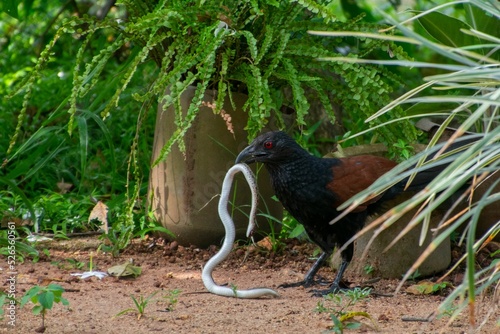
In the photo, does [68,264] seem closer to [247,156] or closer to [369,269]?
[247,156]

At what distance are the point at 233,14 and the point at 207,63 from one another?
15.0 inches

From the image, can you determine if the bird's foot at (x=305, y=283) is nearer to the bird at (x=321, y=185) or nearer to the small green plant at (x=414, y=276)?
the bird at (x=321, y=185)

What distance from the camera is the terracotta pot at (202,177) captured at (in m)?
3.99

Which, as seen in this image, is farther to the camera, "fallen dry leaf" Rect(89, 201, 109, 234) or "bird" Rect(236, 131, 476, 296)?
"fallen dry leaf" Rect(89, 201, 109, 234)

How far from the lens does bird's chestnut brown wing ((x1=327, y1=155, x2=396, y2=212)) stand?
3564 mm

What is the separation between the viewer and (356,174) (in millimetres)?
A: 3613

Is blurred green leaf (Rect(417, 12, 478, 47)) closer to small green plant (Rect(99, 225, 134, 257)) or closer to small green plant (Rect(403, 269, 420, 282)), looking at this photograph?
small green plant (Rect(403, 269, 420, 282))

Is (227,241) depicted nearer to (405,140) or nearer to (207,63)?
(207,63)

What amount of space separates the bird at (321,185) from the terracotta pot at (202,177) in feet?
1.20

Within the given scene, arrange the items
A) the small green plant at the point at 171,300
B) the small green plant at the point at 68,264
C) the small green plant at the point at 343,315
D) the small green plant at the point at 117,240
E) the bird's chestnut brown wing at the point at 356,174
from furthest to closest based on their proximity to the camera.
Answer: the small green plant at the point at 117,240 → the small green plant at the point at 68,264 → the bird's chestnut brown wing at the point at 356,174 → the small green plant at the point at 171,300 → the small green plant at the point at 343,315

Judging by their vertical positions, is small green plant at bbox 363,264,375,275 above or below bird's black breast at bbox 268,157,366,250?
below

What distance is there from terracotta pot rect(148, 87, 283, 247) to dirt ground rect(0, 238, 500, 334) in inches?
4.9

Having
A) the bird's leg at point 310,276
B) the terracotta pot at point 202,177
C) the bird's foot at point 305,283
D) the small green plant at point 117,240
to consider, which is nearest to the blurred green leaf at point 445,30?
the terracotta pot at point 202,177

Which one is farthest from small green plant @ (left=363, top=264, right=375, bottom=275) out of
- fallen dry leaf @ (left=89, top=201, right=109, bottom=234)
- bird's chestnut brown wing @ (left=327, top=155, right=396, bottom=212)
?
fallen dry leaf @ (left=89, top=201, right=109, bottom=234)
